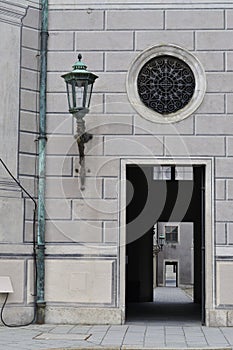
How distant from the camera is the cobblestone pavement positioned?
940cm

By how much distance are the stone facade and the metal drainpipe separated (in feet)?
0.31

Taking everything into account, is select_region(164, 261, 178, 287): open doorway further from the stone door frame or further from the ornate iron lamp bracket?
the ornate iron lamp bracket

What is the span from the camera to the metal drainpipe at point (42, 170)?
11.5 meters

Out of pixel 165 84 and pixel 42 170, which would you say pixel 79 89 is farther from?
pixel 165 84

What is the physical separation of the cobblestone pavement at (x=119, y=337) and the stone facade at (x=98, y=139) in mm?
437

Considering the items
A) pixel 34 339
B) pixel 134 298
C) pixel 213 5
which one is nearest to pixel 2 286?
pixel 34 339

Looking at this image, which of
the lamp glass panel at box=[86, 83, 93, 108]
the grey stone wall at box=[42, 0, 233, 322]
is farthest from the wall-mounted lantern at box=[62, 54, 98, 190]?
the grey stone wall at box=[42, 0, 233, 322]

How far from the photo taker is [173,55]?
12.1 metres

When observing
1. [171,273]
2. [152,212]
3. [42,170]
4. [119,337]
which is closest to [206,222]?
[119,337]

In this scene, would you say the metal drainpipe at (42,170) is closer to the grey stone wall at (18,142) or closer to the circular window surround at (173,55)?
the grey stone wall at (18,142)

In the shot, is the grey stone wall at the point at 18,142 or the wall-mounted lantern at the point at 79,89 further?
the grey stone wall at the point at 18,142

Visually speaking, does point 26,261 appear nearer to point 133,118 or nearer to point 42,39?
point 133,118

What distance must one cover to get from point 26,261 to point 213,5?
5.28 metres

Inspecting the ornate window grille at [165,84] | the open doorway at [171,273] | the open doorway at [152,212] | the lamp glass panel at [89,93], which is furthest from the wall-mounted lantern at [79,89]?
the open doorway at [171,273]
